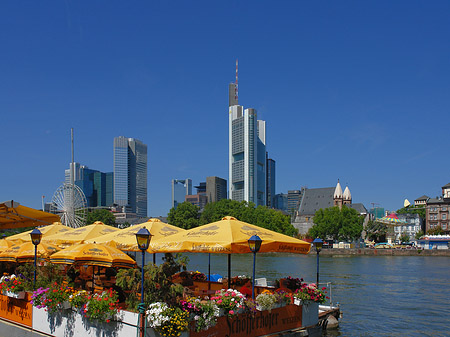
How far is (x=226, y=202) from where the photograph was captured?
5758 inches

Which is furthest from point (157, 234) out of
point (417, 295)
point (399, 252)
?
point (399, 252)

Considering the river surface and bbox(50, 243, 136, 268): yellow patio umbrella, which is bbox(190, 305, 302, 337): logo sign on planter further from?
the river surface

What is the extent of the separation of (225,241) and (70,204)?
7619cm

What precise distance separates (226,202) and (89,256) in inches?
5258

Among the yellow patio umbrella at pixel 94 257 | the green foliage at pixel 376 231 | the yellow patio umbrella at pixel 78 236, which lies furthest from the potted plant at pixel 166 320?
the green foliage at pixel 376 231

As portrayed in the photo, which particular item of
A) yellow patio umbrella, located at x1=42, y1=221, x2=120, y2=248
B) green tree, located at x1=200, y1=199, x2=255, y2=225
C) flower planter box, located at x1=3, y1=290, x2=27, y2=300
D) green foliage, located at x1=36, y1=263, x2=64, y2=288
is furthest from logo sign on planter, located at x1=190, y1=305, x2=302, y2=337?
green tree, located at x1=200, y1=199, x2=255, y2=225

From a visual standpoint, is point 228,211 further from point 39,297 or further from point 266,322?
point 39,297

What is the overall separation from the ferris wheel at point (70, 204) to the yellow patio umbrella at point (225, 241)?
239 feet

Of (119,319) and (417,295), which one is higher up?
(119,319)

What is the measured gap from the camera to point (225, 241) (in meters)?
13.4

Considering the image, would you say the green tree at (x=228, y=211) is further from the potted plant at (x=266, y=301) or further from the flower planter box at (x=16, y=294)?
the potted plant at (x=266, y=301)

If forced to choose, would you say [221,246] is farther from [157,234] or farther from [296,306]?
[157,234]

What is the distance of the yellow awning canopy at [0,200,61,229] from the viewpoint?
17.3m

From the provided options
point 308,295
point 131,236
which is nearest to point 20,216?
point 131,236
